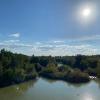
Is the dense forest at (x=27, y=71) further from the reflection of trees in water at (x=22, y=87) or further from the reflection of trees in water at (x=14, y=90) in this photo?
the reflection of trees in water at (x=14, y=90)

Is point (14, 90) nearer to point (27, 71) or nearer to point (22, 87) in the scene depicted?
point (22, 87)

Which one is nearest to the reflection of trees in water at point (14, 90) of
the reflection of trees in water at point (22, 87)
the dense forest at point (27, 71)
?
the reflection of trees in water at point (22, 87)

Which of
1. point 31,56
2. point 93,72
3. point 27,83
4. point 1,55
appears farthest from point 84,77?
point 31,56

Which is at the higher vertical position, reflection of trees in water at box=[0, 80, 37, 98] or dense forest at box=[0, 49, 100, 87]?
dense forest at box=[0, 49, 100, 87]

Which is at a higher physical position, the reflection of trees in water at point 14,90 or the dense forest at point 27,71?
the dense forest at point 27,71

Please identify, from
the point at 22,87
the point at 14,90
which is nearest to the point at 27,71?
the point at 22,87

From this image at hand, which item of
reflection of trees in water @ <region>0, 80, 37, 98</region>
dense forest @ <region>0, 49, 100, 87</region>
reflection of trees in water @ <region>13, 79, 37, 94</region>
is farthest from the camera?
dense forest @ <region>0, 49, 100, 87</region>

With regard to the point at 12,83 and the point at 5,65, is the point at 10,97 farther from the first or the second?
the point at 5,65

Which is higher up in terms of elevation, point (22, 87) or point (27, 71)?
point (27, 71)

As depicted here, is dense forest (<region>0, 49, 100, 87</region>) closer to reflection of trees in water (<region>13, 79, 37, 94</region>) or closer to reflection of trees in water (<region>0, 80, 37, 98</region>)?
reflection of trees in water (<region>13, 79, 37, 94</region>)

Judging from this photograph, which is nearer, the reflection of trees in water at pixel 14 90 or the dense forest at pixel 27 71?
the reflection of trees in water at pixel 14 90

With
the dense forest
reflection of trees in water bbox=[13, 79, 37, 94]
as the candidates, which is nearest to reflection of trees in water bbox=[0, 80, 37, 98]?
reflection of trees in water bbox=[13, 79, 37, 94]

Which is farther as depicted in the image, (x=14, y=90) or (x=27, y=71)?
(x=27, y=71)
